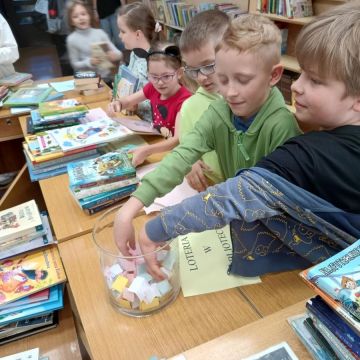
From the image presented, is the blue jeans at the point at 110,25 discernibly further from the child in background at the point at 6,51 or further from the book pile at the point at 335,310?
the book pile at the point at 335,310

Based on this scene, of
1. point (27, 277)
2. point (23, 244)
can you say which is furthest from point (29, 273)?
point (23, 244)

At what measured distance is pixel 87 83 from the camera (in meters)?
2.44

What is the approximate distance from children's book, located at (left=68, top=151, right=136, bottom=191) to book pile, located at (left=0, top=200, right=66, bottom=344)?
19cm

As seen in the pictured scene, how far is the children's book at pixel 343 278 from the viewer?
52cm

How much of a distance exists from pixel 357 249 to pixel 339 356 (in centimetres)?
17

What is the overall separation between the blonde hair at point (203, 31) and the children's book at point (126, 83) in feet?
2.63

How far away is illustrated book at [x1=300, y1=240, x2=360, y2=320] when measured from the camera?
20.5 inches

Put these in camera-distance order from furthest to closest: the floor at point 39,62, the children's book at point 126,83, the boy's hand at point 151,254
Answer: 1. the floor at point 39,62
2. the children's book at point 126,83
3. the boy's hand at point 151,254

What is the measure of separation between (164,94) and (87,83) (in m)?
0.89

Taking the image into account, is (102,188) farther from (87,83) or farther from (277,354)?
(87,83)

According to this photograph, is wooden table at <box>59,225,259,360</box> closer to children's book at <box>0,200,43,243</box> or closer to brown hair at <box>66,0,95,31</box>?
children's book at <box>0,200,43,243</box>

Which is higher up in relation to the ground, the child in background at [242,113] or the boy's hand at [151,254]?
the child in background at [242,113]

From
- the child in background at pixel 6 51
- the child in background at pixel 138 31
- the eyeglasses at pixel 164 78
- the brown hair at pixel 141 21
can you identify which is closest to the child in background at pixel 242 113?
the eyeglasses at pixel 164 78

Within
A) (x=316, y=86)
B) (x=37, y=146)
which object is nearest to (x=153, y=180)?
(x=316, y=86)
